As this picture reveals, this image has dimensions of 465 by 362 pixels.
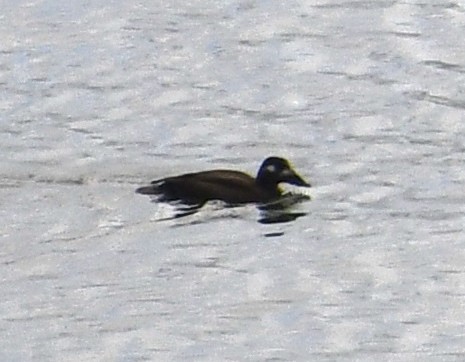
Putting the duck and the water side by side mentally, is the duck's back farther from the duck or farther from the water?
the water

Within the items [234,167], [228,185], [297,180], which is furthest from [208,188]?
[234,167]

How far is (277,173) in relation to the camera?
21.6 meters

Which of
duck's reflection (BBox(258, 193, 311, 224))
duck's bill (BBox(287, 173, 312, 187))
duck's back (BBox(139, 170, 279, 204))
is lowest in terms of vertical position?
duck's reflection (BBox(258, 193, 311, 224))

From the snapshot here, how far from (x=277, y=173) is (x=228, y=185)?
53 cm

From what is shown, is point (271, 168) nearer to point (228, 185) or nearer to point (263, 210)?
point (263, 210)

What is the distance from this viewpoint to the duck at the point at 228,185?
21172 millimetres

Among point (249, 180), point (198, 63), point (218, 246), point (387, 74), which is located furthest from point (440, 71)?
point (218, 246)

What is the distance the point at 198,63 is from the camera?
87.2ft

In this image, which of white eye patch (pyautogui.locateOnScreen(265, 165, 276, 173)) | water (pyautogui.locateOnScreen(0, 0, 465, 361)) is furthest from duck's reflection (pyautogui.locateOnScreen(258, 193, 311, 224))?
white eye patch (pyautogui.locateOnScreen(265, 165, 276, 173))

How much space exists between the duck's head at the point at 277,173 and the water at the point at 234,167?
0.86 ft

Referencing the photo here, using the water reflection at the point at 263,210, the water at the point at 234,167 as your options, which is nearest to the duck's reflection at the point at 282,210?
the water reflection at the point at 263,210

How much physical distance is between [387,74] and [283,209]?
4771mm

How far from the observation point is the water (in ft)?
58.7

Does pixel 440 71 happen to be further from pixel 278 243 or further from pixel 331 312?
pixel 331 312
